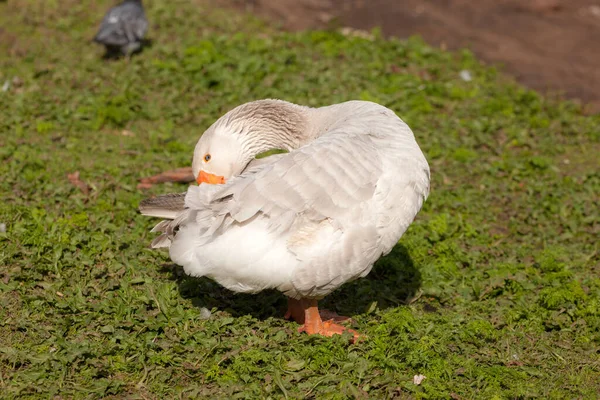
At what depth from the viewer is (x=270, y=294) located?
5727 mm

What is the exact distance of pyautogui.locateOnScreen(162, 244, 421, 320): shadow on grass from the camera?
549cm

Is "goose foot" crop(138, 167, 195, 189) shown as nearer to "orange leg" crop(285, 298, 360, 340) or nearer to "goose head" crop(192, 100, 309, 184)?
"goose head" crop(192, 100, 309, 184)

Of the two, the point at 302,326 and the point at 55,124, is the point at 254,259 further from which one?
the point at 55,124

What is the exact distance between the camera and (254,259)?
4.55 m

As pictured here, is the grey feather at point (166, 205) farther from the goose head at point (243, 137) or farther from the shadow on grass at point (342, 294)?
the shadow on grass at point (342, 294)

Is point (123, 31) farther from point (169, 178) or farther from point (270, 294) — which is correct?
point (270, 294)

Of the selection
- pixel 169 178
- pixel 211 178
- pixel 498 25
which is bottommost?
pixel 498 25

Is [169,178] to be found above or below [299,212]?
below

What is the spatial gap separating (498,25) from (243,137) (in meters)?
7.48

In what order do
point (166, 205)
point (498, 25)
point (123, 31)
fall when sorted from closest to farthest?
point (166, 205) → point (123, 31) → point (498, 25)

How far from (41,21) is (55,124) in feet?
10.6

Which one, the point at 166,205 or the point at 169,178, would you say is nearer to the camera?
the point at 166,205

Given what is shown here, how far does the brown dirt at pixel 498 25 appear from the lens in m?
10.4

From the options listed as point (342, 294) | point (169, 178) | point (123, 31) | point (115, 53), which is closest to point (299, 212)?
point (342, 294)
